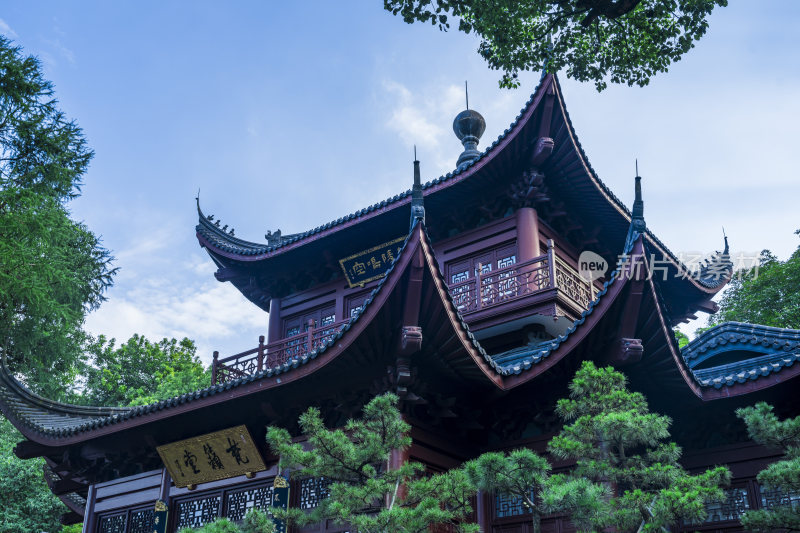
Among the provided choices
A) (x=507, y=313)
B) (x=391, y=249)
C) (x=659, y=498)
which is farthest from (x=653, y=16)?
(x=391, y=249)

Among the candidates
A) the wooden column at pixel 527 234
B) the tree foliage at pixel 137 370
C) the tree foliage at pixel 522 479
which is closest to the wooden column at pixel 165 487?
the wooden column at pixel 527 234

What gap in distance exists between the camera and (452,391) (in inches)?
366

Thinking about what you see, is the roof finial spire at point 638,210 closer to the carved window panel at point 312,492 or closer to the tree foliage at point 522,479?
the tree foliage at point 522,479

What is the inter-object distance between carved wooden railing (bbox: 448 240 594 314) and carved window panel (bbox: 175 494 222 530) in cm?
427

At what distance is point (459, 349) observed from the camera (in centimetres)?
857

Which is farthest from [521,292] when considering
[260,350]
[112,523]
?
[112,523]

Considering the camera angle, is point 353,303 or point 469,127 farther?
point 469,127

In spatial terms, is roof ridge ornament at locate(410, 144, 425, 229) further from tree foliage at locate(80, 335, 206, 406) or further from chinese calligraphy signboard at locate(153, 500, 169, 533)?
tree foliage at locate(80, 335, 206, 406)

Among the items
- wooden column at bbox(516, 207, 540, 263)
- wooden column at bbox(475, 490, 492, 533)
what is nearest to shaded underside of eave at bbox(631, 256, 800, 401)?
wooden column at bbox(475, 490, 492, 533)

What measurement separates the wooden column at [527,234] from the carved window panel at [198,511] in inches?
214

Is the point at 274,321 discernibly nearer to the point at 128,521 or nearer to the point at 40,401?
the point at 40,401

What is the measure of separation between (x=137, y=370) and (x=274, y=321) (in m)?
19.0

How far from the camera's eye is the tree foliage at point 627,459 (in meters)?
6.07

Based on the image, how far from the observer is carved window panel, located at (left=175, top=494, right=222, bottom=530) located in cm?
1062
